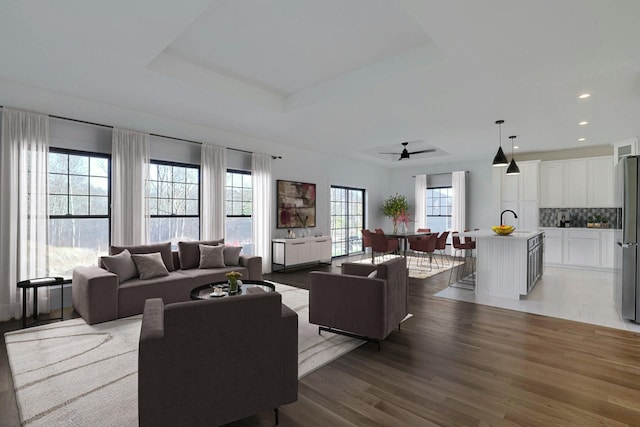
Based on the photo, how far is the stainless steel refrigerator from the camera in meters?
3.80

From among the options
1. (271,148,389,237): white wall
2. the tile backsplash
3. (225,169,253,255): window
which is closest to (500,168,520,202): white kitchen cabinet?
the tile backsplash

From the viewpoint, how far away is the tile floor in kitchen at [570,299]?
4023 mm

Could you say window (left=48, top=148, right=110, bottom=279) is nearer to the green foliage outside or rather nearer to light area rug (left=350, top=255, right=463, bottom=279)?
light area rug (left=350, top=255, right=463, bottom=279)

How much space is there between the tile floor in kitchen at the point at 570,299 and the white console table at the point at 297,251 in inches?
122

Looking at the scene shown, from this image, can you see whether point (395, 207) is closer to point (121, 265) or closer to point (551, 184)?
point (551, 184)

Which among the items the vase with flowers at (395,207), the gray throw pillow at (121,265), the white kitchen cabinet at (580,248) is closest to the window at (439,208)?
the vase with flowers at (395,207)

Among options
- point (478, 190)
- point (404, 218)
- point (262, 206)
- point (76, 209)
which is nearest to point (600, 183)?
point (478, 190)

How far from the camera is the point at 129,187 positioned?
16.2 feet

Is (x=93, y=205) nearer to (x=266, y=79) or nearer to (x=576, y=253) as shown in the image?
(x=266, y=79)

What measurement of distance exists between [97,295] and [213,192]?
2.66 metres

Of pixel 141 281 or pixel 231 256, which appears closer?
pixel 141 281

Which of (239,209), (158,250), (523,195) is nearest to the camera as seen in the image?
(158,250)

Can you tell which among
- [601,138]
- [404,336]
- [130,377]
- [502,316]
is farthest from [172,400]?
[601,138]

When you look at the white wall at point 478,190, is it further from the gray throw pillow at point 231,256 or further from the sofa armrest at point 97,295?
the sofa armrest at point 97,295
